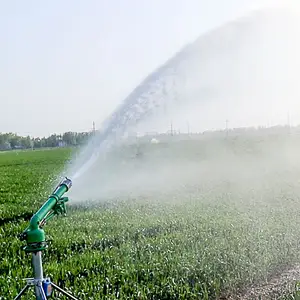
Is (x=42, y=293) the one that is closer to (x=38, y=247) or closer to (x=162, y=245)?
(x=38, y=247)

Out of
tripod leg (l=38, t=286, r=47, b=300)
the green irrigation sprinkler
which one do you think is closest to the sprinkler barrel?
the green irrigation sprinkler

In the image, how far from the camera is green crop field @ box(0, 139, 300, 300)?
17.8ft

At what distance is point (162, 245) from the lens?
6945 millimetres

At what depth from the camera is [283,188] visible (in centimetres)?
1389

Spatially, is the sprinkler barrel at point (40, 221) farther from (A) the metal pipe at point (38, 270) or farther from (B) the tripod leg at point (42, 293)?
(B) the tripod leg at point (42, 293)

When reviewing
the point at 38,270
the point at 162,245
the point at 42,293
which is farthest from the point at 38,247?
the point at 162,245

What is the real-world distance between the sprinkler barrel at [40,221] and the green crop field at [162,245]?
2.08m

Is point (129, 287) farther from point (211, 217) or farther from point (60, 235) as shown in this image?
point (211, 217)

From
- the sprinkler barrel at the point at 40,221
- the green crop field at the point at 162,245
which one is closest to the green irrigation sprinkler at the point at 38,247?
the sprinkler barrel at the point at 40,221

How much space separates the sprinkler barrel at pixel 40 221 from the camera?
2990 millimetres

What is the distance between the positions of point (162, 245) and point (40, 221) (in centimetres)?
405

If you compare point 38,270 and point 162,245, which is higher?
point 38,270

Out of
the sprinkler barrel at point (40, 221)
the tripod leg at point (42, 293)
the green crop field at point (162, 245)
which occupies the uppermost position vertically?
the sprinkler barrel at point (40, 221)

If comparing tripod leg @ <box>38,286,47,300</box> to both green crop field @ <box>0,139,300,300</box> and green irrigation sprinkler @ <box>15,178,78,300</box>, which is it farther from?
green crop field @ <box>0,139,300,300</box>
